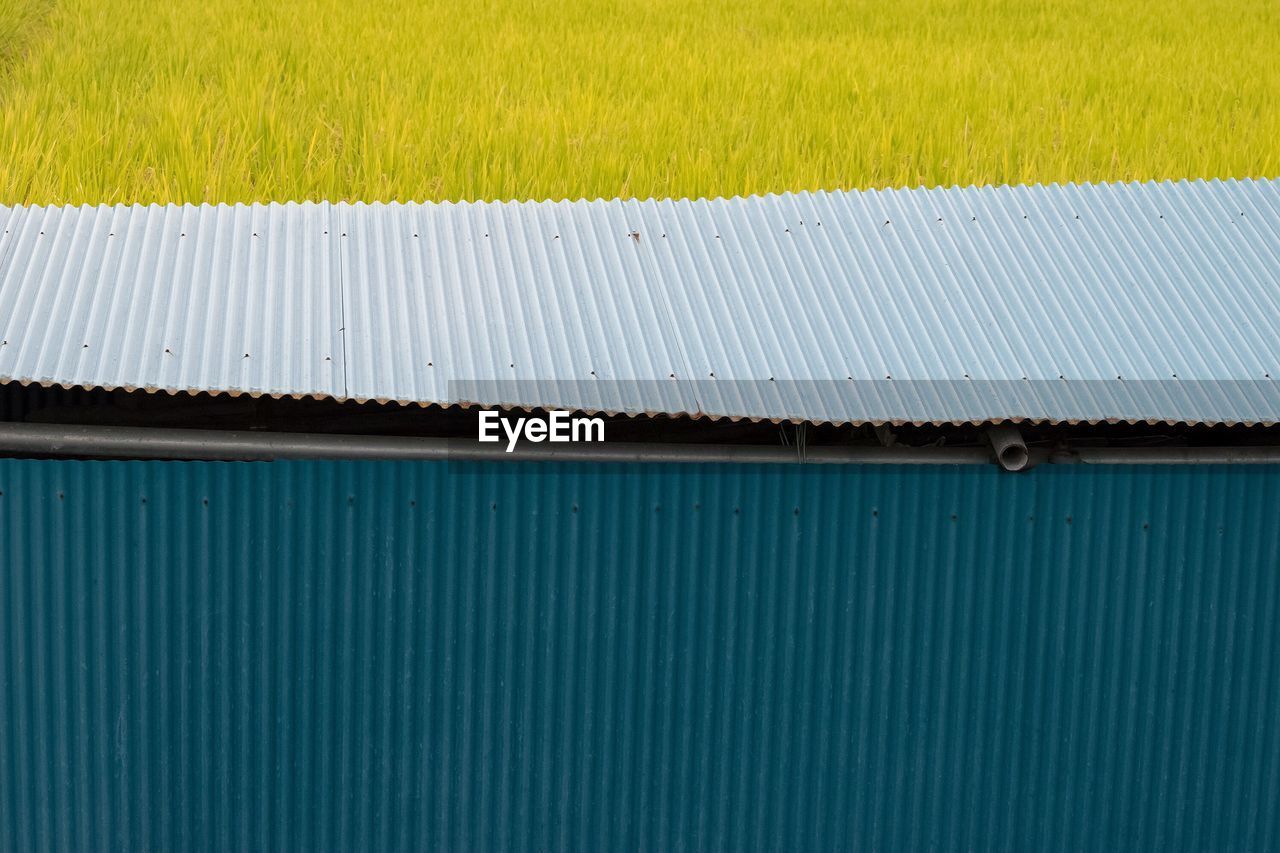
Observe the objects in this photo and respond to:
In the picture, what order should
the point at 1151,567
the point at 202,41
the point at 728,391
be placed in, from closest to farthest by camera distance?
the point at 728,391, the point at 1151,567, the point at 202,41

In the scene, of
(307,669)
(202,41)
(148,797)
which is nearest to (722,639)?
(307,669)

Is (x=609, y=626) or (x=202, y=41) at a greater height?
(x=202, y=41)

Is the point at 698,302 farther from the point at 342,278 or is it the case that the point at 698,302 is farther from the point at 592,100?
the point at 592,100

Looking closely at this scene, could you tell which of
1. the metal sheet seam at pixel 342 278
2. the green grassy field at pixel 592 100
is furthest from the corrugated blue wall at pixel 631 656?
the green grassy field at pixel 592 100

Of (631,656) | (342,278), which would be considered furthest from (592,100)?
(631,656)

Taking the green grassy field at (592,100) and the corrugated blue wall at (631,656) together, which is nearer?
the corrugated blue wall at (631,656)

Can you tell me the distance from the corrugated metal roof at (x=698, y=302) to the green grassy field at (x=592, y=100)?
2.07m

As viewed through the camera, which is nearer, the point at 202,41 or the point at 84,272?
the point at 84,272

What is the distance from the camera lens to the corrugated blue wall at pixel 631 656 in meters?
3.53

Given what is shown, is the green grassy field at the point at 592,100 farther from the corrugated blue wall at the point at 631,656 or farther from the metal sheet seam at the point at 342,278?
the corrugated blue wall at the point at 631,656

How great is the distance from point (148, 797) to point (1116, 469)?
2971mm

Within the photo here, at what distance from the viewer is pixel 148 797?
3.61m

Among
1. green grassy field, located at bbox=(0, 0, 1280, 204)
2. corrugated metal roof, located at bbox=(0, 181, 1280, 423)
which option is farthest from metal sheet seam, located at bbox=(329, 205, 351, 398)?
green grassy field, located at bbox=(0, 0, 1280, 204)

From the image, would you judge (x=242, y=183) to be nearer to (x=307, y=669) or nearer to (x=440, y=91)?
(x=440, y=91)
